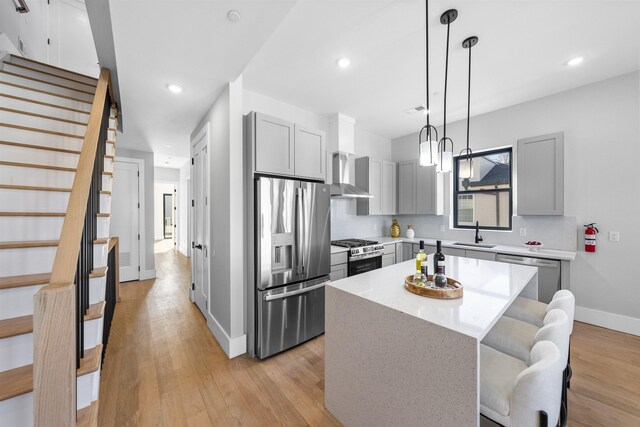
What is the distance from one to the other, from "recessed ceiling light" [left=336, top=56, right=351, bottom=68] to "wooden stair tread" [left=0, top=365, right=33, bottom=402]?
3218 millimetres

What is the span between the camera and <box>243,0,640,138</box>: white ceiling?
1913 millimetres

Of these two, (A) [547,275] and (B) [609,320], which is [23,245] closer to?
(A) [547,275]

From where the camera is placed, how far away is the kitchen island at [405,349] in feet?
3.52

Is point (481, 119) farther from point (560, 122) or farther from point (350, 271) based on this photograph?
point (350, 271)

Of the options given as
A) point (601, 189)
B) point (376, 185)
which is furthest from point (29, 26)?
point (601, 189)

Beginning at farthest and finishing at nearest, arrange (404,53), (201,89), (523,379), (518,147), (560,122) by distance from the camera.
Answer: (518,147) < (560,122) < (201,89) < (404,53) < (523,379)

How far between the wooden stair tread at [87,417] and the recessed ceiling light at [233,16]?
2.46m

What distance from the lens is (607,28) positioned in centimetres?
213

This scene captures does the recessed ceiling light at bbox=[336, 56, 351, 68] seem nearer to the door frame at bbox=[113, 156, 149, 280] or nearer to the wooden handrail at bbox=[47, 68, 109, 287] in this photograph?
the wooden handrail at bbox=[47, 68, 109, 287]

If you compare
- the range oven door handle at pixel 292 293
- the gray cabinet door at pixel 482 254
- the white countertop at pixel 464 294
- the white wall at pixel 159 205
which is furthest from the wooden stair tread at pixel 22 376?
the white wall at pixel 159 205

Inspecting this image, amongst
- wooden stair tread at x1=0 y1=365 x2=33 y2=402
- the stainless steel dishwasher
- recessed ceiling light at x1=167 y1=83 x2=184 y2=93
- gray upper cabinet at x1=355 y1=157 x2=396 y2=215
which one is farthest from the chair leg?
recessed ceiling light at x1=167 y1=83 x2=184 y2=93

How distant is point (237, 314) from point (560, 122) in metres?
4.78

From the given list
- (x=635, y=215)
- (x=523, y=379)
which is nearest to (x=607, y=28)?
(x=635, y=215)

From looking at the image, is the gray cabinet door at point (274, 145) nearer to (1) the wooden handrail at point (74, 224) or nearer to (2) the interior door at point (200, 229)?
(2) the interior door at point (200, 229)
